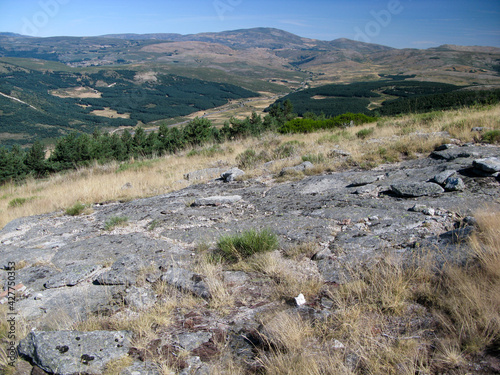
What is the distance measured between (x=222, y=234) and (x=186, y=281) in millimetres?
1306

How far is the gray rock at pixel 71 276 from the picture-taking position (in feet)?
12.1

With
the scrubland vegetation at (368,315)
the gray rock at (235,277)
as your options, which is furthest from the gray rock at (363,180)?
the gray rock at (235,277)

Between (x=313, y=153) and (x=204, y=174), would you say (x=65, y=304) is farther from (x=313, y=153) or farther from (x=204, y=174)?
(x=313, y=153)

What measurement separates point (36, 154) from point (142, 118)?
121 m

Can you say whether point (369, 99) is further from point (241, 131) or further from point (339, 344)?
point (339, 344)

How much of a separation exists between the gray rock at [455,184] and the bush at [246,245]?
10.2ft

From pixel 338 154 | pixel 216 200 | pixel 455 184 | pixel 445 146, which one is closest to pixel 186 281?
pixel 216 200

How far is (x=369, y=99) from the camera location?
330ft

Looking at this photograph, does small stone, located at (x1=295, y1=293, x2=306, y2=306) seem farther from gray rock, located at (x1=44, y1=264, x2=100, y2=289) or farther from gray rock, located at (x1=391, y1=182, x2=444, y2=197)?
gray rock, located at (x1=391, y1=182, x2=444, y2=197)

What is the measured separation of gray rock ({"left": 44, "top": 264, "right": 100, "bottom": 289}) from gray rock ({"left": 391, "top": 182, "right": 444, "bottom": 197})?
4.85m

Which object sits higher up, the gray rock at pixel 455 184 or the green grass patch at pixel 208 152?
the gray rock at pixel 455 184

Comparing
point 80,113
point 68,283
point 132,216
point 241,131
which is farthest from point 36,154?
point 80,113

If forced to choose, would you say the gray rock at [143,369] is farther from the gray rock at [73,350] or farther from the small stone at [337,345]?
the small stone at [337,345]

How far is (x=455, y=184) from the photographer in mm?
4852
